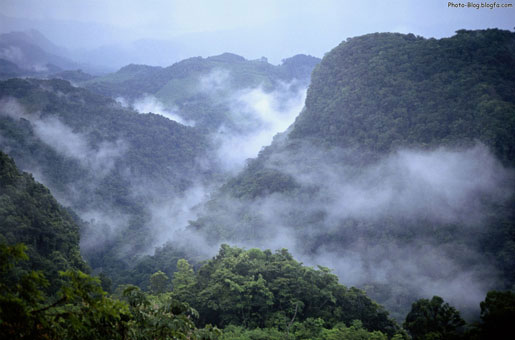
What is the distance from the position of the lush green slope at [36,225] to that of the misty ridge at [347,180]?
18.6ft

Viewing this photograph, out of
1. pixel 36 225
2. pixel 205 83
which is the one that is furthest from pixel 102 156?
pixel 205 83

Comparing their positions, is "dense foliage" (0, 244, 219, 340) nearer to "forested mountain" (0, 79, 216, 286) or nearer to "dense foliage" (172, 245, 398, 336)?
"dense foliage" (172, 245, 398, 336)

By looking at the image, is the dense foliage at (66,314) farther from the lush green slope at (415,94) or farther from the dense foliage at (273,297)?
the lush green slope at (415,94)

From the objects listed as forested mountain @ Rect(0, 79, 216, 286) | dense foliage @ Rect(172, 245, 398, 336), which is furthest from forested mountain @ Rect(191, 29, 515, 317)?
forested mountain @ Rect(0, 79, 216, 286)

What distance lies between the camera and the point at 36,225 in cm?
1978

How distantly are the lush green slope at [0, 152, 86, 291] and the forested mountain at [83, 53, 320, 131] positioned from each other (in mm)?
74031

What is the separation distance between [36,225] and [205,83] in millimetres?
95353

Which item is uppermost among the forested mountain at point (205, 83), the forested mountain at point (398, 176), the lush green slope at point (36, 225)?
the forested mountain at point (205, 83)

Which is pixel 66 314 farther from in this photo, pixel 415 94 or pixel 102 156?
pixel 102 156

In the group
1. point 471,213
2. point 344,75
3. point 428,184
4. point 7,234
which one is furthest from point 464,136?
point 7,234

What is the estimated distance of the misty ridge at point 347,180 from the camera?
2836 cm

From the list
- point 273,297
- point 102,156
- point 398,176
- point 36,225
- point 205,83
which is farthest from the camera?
point 205,83

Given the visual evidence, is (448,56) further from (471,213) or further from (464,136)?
(471,213)

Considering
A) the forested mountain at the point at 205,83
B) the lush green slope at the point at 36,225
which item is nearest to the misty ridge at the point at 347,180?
the lush green slope at the point at 36,225
